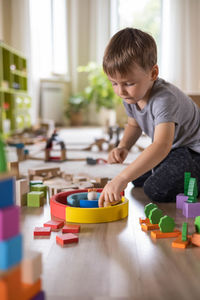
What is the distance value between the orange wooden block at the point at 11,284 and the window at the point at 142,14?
5.65 m

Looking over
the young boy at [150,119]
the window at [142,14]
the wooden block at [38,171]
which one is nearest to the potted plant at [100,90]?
the window at [142,14]

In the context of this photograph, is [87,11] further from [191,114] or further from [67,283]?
[67,283]

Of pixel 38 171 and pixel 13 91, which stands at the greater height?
pixel 13 91

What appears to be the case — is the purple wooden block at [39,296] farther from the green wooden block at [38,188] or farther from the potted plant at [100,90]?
the potted plant at [100,90]

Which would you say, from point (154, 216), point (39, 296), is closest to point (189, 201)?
point (154, 216)

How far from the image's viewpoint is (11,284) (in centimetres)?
40

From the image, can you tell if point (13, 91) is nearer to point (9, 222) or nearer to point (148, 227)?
point (148, 227)

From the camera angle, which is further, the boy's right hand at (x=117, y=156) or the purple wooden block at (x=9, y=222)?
the boy's right hand at (x=117, y=156)

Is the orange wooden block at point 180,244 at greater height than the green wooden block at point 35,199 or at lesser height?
lesser

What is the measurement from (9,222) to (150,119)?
816 millimetres

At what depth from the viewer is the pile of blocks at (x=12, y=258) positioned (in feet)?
1.29

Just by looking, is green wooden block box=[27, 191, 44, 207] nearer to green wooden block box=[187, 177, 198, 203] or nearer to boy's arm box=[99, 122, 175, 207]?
boy's arm box=[99, 122, 175, 207]

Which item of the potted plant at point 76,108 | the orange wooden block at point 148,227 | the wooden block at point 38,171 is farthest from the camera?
the potted plant at point 76,108

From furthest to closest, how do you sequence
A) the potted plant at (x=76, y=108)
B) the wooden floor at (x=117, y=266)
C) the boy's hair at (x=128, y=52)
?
the potted plant at (x=76, y=108), the boy's hair at (x=128, y=52), the wooden floor at (x=117, y=266)
